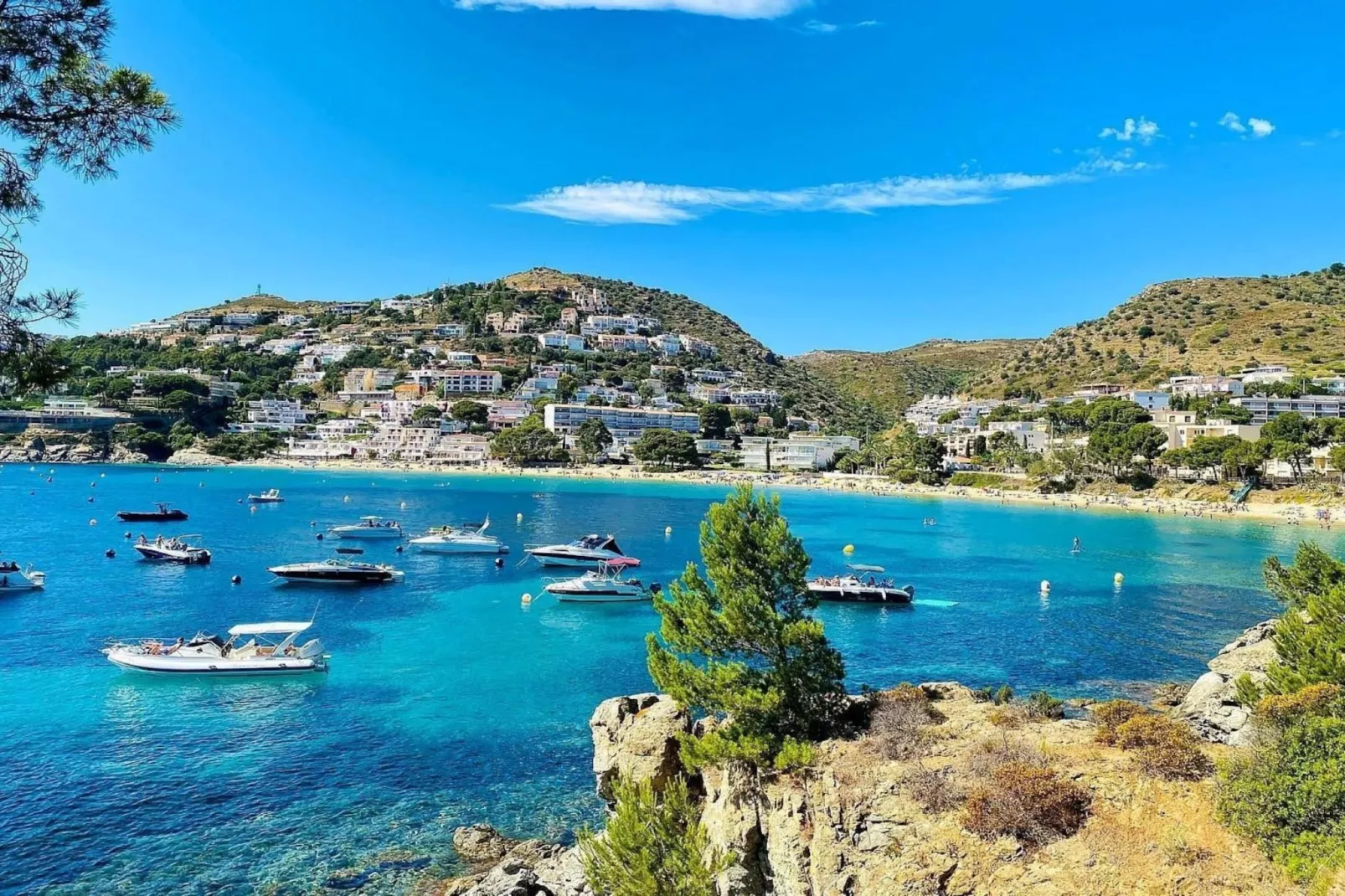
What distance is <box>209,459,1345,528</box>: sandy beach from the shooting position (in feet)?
294

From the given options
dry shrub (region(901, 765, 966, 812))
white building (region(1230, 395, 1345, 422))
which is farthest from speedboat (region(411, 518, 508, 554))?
white building (region(1230, 395, 1345, 422))

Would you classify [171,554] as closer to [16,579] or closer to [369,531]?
[16,579]

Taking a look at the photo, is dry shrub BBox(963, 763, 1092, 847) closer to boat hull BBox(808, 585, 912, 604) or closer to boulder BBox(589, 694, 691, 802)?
boulder BBox(589, 694, 691, 802)

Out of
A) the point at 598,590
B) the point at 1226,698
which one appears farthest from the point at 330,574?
the point at 1226,698

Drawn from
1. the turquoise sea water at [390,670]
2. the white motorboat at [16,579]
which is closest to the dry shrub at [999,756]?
the turquoise sea water at [390,670]

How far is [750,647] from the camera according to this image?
16.4m

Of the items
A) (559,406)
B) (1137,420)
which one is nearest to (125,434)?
(559,406)

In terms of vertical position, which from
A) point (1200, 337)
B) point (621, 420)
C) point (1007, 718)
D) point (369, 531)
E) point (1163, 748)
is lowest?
point (369, 531)

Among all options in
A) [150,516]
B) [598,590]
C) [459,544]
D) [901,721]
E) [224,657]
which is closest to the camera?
[901,721]

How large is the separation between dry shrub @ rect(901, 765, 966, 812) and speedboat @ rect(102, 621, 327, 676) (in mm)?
25119

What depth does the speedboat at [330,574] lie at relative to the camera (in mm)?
46750

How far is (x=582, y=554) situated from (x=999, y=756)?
1750 inches

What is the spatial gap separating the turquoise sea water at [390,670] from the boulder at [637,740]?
366 centimetres

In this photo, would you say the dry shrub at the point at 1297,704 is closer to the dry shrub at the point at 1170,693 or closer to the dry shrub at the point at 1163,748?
the dry shrub at the point at 1163,748
